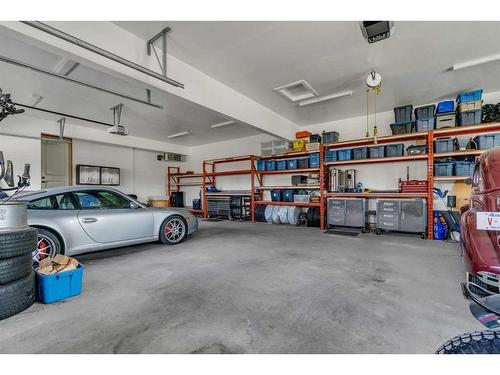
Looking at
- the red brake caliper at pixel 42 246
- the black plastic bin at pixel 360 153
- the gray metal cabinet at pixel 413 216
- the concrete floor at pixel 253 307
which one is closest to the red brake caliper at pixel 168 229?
the concrete floor at pixel 253 307

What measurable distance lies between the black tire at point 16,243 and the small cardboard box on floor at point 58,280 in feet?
0.90

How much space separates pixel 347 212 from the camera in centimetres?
591

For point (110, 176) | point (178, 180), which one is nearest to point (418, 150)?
point (178, 180)

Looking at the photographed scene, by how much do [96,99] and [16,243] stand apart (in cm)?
443

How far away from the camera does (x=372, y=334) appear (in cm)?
164

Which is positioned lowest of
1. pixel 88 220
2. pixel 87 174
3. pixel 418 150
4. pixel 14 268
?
pixel 14 268

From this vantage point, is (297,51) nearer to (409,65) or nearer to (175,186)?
(409,65)

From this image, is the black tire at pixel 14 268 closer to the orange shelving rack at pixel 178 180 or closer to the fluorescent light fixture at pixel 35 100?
the fluorescent light fixture at pixel 35 100

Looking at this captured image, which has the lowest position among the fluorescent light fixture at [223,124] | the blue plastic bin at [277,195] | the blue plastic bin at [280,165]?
the blue plastic bin at [277,195]

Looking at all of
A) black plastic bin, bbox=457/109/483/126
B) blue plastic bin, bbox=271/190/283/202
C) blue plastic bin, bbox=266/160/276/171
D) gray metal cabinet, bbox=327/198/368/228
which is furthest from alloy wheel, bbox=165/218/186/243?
black plastic bin, bbox=457/109/483/126

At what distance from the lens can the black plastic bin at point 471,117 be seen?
4.57 metres

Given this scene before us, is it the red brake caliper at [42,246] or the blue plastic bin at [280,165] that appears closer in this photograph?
the red brake caliper at [42,246]

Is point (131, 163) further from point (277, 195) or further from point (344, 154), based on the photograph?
point (344, 154)

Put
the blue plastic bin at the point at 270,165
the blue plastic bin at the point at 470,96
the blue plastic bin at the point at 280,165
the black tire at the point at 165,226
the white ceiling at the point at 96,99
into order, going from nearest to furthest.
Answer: the white ceiling at the point at 96,99
the black tire at the point at 165,226
the blue plastic bin at the point at 470,96
the blue plastic bin at the point at 280,165
the blue plastic bin at the point at 270,165
